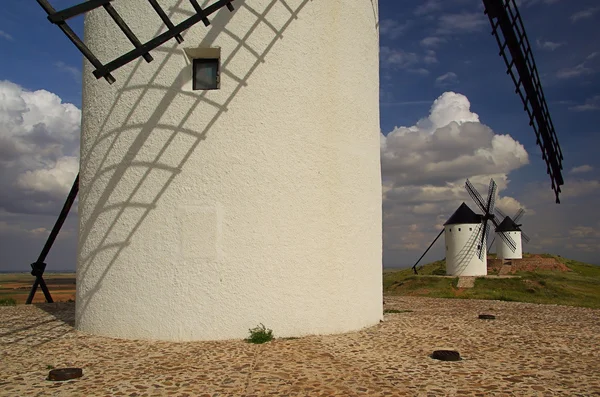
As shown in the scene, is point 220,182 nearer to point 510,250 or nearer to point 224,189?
point 224,189

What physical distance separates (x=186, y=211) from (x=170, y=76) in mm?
2433

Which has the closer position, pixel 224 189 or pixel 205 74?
pixel 224 189

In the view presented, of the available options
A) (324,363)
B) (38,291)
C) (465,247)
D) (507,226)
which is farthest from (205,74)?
(38,291)

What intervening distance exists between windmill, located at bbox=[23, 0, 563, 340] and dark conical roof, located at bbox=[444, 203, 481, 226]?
98.1 ft

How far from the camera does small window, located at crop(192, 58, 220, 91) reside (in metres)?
8.02

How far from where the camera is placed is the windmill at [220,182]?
300 inches

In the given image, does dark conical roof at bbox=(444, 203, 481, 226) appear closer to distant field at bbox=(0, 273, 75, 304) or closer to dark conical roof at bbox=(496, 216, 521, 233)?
dark conical roof at bbox=(496, 216, 521, 233)

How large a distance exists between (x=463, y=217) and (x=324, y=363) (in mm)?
32994

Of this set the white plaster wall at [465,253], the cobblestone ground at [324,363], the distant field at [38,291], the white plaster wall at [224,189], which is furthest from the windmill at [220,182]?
the white plaster wall at [465,253]

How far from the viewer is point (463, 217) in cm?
3625

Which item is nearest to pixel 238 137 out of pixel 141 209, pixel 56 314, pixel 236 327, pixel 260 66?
pixel 260 66

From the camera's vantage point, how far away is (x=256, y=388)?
4.90 meters

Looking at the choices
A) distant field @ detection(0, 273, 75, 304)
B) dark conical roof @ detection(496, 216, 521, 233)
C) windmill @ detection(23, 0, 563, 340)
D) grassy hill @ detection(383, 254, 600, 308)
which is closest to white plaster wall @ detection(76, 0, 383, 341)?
windmill @ detection(23, 0, 563, 340)

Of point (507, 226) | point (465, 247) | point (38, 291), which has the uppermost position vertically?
point (507, 226)
